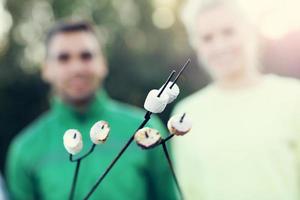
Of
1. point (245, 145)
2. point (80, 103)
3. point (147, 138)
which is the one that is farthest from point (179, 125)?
point (80, 103)

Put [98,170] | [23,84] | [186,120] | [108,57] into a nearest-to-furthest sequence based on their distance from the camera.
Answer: [186,120]
[98,170]
[23,84]
[108,57]

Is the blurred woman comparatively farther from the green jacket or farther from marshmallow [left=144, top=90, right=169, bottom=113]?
marshmallow [left=144, top=90, right=169, bottom=113]

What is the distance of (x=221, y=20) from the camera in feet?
6.92

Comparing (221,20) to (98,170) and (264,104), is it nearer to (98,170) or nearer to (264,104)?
(264,104)

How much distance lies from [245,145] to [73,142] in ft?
2.62

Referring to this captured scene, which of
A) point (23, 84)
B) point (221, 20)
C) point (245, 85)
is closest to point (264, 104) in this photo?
point (245, 85)

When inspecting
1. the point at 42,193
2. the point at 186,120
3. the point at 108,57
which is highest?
the point at 108,57

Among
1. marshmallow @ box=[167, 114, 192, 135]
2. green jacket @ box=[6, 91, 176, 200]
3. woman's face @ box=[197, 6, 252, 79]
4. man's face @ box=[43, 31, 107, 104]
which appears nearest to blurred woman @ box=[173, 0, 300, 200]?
woman's face @ box=[197, 6, 252, 79]

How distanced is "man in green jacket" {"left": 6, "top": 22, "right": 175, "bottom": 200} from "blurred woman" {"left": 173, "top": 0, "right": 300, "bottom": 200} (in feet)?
0.72

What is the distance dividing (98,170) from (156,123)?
0.24 meters

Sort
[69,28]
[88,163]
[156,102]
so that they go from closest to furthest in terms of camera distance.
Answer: [156,102] → [88,163] → [69,28]

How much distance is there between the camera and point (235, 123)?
82.3 inches

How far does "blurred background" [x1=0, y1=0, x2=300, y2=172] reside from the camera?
8.34 m

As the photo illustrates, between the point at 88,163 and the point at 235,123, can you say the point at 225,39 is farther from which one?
the point at 88,163
